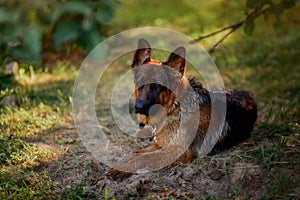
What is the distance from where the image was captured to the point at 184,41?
9094mm

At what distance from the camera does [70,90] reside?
6988mm

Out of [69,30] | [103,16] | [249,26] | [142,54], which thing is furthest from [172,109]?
[69,30]

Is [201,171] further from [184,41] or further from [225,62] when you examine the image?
[184,41]

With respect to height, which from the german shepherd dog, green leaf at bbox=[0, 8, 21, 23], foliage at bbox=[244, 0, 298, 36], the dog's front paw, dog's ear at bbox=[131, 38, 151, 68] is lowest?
the dog's front paw

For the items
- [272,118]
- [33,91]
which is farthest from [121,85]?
[272,118]

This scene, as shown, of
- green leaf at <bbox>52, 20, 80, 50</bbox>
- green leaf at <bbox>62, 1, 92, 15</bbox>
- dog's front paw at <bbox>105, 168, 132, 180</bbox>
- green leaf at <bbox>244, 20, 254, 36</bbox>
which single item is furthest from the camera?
green leaf at <bbox>244, 20, 254, 36</bbox>

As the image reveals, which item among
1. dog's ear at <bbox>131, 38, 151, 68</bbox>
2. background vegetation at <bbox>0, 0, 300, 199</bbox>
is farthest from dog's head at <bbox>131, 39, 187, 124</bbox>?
background vegetation at <bbox>0, 0, 300, 199</bbox>

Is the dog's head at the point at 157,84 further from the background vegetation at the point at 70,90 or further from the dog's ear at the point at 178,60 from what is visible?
the background vegetation at the point at 70,90

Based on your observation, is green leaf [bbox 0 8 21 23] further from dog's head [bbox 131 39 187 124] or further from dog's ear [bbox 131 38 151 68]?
dog's ear [bbox 131 38 151 68]

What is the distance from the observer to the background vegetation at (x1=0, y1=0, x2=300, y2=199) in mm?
2188

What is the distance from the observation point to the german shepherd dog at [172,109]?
4.50 meters

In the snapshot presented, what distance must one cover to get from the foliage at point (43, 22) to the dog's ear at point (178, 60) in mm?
2257

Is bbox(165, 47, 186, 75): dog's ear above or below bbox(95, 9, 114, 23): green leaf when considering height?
below

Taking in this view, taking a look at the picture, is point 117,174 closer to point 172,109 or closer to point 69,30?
point 172,109
